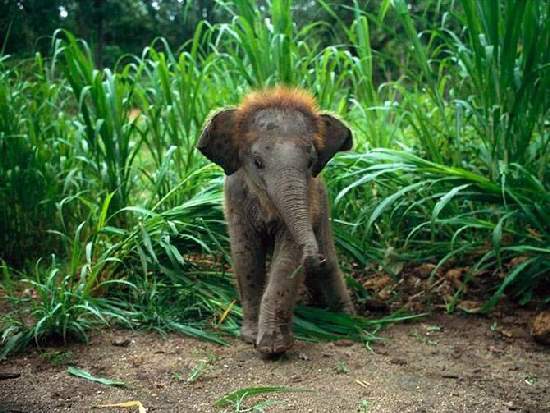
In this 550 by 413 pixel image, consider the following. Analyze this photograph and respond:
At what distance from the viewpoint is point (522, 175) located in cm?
363

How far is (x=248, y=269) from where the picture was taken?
330 centimetres

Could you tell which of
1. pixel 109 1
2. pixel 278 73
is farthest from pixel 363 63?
pixel 109 1

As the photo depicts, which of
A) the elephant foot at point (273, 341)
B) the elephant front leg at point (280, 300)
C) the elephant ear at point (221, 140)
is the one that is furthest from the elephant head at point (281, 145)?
the elephant foot at point (273, 341)

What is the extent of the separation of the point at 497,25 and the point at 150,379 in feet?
7.91

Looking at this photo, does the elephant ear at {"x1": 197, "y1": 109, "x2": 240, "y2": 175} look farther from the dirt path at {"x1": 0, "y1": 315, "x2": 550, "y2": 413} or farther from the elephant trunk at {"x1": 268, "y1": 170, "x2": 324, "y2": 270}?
the dirt path at {"x1": 0, "y1": 315, "x2": 550, "y2": 413}

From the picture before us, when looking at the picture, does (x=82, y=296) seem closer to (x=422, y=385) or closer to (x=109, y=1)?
(x=422, y=385)

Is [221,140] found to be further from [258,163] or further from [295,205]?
[295,205]

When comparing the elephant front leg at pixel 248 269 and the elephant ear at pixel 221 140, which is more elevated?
the elephant ear at pixel 221 140

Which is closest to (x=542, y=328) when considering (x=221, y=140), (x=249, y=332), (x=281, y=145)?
(x=249, y=332)

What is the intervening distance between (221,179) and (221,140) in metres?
0.81

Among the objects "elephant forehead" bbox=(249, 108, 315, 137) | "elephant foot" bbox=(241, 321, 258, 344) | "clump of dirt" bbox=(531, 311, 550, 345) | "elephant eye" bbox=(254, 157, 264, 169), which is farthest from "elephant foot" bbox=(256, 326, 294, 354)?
"clump of dirt" bbox=(531, 311, 550, 345)

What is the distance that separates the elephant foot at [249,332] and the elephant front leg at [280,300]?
203 mm

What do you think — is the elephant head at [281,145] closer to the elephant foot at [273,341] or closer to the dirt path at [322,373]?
the elephant foot at [273,341]

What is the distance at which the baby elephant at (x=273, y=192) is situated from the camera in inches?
118
